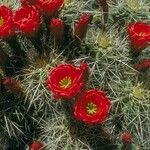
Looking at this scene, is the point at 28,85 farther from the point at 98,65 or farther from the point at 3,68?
the point at 98,65

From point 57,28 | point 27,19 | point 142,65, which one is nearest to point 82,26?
point 57,28

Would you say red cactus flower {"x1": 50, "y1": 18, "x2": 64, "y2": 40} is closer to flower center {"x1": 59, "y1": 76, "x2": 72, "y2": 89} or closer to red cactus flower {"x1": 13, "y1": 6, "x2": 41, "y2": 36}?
red cactus flower {"x1": 13, "y1": 6, "x2": 41, "y2": 36}

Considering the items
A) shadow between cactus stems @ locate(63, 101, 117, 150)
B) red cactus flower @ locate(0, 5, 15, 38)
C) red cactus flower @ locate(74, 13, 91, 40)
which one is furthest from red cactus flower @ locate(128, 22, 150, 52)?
red cactus flower @ locate(0, 5, 15, 38)

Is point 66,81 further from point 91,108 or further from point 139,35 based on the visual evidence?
→ point 139,35

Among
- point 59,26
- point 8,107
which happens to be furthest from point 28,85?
point 59,26

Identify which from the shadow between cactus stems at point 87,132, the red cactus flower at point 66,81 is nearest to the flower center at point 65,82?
the red cactus flower at point 66,81

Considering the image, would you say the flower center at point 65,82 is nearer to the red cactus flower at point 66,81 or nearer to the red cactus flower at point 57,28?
the red cactus flower at point 66,81
